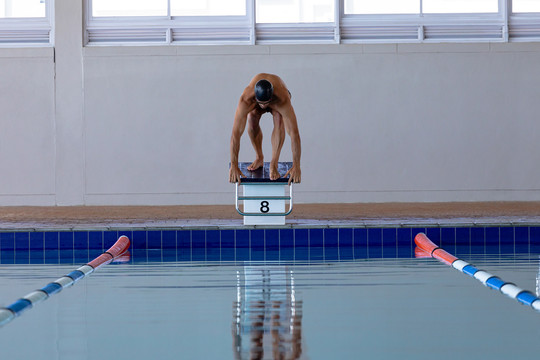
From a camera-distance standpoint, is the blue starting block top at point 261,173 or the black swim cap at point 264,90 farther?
the blue starting block top at point 261,173

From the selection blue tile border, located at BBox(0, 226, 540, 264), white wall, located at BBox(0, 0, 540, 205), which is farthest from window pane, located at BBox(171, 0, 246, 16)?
blue tile border, located at BBox(0, 226, 540, 264)

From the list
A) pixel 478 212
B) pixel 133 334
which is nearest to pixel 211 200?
pixel 478 212

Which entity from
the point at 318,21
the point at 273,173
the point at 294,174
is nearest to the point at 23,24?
the point at 318,21

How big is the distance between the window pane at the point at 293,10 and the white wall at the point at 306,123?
342mm

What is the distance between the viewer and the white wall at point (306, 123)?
8594 mm

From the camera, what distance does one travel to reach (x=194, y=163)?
865cm

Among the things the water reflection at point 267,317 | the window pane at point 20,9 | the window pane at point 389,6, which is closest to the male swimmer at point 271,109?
the water reflection at point 267,317

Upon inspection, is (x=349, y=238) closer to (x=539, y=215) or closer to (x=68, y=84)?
(x=539, y=215)

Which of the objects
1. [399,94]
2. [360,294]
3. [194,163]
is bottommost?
[360,294]

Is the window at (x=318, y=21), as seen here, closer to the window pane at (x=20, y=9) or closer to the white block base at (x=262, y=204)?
the window pane at (x=20, y=9)

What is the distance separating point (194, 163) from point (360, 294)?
5469 millimetres

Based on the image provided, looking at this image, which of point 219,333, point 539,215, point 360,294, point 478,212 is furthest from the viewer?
point 478,212

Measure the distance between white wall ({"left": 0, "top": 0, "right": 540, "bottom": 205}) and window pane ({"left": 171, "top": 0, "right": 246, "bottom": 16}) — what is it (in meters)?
0.41

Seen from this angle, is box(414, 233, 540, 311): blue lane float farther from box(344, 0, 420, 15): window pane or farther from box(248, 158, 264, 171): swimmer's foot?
box(344, 0, 420, 15): window pane
